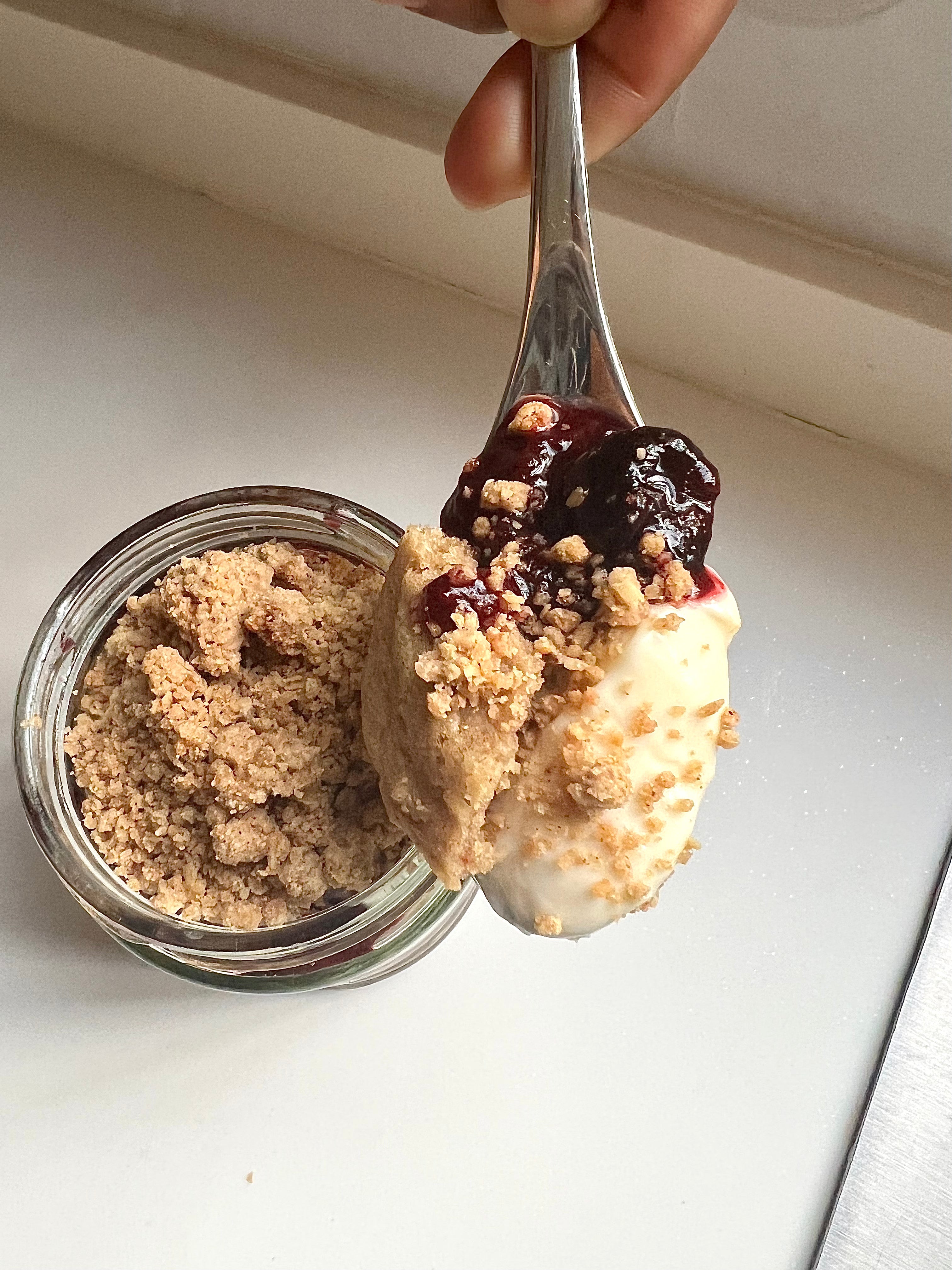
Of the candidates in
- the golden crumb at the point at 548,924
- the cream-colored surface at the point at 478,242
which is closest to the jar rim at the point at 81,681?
the golden crumb at the point at 548,924

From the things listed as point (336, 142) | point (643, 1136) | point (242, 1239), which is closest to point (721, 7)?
point (336, 142)

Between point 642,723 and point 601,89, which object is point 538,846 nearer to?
point 642,723

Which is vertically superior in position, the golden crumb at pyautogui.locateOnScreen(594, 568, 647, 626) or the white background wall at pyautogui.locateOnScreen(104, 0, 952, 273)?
the white background wall at pyautogui.locateOnScreen(104, 0, 952, 273)

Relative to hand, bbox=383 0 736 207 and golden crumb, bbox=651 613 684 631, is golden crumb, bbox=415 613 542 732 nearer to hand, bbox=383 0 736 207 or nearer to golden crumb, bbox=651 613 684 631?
golden crumb, bbox=651 613 684 631

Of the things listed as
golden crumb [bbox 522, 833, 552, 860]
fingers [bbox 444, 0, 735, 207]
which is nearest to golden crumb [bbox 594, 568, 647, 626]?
golden crumb [bbox 522, 833, 552, 860]

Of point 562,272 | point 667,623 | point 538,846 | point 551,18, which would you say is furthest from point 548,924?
point 551,18
